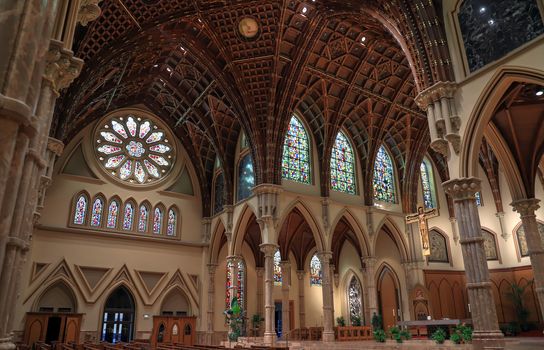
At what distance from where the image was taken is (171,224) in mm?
25781

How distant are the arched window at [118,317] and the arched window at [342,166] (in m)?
13.2

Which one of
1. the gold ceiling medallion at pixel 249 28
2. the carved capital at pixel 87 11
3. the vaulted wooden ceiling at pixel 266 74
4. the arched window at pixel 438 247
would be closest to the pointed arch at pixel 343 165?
the vaulted wooden ceiling at pixel 266 74

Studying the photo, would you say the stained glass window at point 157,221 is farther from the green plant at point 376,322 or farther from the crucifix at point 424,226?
the crucifix at point 424,226

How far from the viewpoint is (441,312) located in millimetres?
25594

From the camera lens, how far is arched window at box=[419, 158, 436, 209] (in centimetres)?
2830

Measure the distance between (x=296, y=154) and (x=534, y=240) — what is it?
13.1 metres

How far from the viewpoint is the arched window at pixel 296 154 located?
2330 cm

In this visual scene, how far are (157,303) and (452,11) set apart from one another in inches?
792

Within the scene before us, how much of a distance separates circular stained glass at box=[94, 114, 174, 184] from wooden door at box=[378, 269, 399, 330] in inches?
613

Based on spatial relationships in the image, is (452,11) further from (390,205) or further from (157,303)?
(157,303)

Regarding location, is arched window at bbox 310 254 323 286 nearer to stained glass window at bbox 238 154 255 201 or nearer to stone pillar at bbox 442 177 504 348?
stained glass window at bbox 238 154 255 201

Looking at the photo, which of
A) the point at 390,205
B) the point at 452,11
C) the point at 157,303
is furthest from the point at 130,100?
the point at 452,11

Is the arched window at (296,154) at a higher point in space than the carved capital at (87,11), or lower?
higher

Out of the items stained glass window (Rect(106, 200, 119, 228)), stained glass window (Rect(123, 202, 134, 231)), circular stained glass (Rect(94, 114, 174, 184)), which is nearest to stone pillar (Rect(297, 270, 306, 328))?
circular stained glass (Rect(94, 114, 174, 184))
